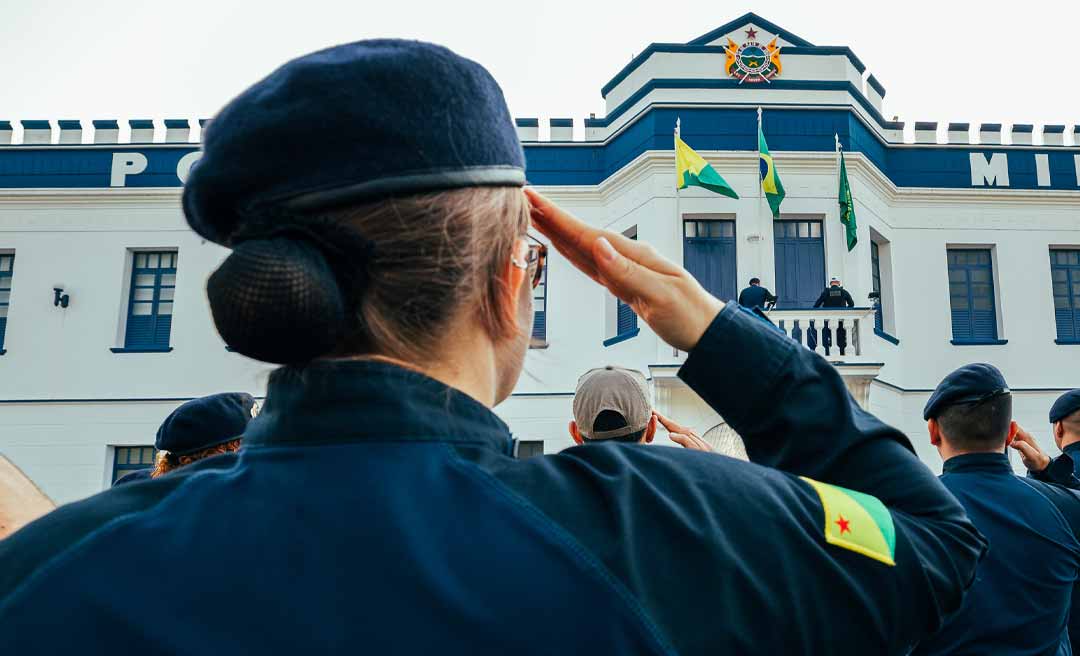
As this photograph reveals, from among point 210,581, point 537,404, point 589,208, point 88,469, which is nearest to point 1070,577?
point 210,581

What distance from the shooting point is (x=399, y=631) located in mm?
809

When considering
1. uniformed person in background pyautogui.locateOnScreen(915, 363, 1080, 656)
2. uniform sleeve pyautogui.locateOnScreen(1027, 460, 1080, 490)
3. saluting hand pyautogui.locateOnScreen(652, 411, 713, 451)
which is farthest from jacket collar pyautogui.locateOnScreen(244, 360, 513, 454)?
uniform sleeve pyautogui.locateOnScreen(1027, 460, 1080, 490)

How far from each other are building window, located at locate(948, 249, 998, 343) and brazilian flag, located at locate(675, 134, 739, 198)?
18.8ft

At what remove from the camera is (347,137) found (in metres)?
0.93

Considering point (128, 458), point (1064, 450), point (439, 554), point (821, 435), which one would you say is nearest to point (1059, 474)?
point (1064, 450)

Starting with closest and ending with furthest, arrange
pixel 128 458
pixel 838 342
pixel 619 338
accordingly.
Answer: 1. pixel 838 342
2. pixel 619 338
3. pixel 128 458

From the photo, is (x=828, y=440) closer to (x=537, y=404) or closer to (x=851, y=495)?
(x=851, y=495)

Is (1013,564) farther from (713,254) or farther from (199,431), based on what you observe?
(713,254)

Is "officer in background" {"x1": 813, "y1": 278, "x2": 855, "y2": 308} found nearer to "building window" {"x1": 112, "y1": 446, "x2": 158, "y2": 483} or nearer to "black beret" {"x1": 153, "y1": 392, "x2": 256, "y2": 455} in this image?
"black beret" {"x1": 153, "y1": 392, "x2": 256, "y2": 455}

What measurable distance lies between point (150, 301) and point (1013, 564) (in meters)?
16.8

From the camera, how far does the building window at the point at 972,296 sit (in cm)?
1600

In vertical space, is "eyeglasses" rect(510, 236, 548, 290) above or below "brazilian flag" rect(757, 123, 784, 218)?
below

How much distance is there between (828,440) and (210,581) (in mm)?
772

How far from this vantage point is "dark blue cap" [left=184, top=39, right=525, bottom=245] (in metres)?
0.93
